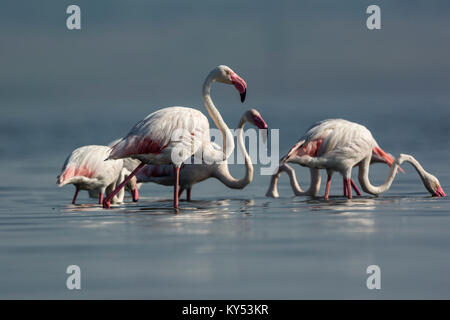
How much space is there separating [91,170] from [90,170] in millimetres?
11

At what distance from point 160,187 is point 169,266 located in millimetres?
7044

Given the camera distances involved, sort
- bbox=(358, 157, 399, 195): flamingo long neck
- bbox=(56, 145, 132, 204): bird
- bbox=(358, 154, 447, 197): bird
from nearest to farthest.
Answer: bbox=(56, 145, 132, 204): bird < bbox=(358, 154, 447, 197): bird < bbox=(358, 157, 399, 195): flamingo long neck

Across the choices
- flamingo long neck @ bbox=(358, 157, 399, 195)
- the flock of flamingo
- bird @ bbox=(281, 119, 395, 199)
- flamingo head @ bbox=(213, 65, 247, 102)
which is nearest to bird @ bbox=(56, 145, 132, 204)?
the flock of flamingo

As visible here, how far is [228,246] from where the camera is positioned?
23.8 feet

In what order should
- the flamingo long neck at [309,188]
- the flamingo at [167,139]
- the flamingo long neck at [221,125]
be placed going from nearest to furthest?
the flamingo at [167,139]
the flamingo long neck at [221,125]
the flamingo long neck at [309,188]

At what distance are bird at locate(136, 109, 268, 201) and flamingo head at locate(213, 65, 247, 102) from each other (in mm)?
577

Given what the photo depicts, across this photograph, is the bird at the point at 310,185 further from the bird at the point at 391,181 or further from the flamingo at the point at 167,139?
the flamingo at the point at 167,139

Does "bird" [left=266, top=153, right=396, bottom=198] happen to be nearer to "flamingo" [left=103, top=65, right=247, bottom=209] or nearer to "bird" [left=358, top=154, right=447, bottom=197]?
"bird" [left=358, top=154, right=447, bottom=197]

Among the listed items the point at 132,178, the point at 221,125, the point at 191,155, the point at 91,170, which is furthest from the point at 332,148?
the point at 91,170

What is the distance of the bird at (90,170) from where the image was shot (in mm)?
10172

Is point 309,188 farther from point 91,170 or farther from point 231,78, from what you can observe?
point 91,170

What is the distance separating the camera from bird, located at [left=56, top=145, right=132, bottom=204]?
33.4ft

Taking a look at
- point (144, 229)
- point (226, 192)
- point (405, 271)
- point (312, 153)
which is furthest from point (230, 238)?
point (226, 192)

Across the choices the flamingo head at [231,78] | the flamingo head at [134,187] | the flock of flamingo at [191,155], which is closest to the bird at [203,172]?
the flock of flamingo at [191,155]
